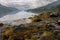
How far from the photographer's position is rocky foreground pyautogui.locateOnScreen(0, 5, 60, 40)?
6201 millimetres

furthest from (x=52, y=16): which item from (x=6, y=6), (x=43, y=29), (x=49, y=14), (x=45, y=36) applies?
(x=6, y=6)

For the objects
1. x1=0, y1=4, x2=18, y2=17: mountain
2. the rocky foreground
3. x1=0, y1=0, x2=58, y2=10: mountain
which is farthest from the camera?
x1=0, y1=0, x2=58, y2=10: mountain

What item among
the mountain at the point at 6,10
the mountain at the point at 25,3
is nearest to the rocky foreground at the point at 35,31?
the mountain at the point at 6,10

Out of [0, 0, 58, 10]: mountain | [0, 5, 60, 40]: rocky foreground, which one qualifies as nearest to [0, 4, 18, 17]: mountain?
[0, 0, 58, 10]: mountain

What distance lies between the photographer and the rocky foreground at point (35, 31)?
620 centimetres

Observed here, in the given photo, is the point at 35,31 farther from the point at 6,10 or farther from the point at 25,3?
the point at 25,3

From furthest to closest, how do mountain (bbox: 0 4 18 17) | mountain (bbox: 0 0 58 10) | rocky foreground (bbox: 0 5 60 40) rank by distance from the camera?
mountain (bbox: 0 0 58 10), mountain (bbox: 0 4 18 17), rocky foreground (bbox: 0 5 60 40)

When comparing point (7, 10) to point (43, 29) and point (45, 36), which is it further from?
point (45, 36)

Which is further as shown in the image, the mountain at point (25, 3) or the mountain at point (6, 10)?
the mountain at point (25, 3)

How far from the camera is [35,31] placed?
669cm

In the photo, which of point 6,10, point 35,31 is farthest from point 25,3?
point 35,31

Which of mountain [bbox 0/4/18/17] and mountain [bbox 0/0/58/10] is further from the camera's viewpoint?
mountain [bbox 0/0/58/10]

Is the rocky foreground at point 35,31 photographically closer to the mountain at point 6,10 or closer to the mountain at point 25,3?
the mountain at point 6,10

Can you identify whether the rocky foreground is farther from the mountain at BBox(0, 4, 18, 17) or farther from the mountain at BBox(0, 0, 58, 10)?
the mountain at BBox(0, 0, 58, 10)
